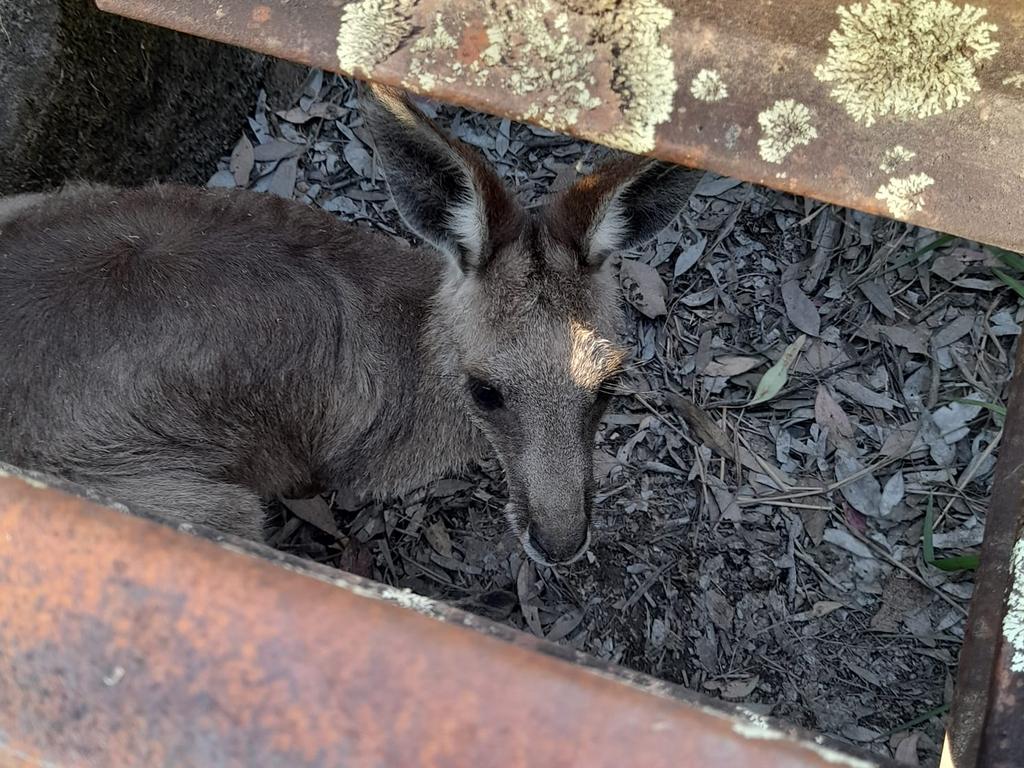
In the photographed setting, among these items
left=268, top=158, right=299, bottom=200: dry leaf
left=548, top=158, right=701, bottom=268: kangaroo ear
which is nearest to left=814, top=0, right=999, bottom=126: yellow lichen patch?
left=548, top=158, right=701, bottom=268: kangaroo ear

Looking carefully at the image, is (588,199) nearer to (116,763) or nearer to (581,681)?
(581,681)

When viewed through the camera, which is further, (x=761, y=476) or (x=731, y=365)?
(x=731, y=365)

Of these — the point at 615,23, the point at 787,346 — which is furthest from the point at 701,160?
the point at 787,346

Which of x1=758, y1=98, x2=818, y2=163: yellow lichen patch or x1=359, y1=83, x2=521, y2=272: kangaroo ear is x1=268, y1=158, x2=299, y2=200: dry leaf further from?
x1=758, y1=98, x2=818, y2=163: yellow lichen patch

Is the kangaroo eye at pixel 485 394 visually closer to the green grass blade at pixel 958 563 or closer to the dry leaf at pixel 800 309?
the dry leaf at pixel 800 309

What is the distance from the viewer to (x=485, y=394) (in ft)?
10.8

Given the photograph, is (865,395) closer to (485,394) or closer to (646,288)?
(646,288)

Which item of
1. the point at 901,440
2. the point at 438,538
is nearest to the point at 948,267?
the point at 901,440

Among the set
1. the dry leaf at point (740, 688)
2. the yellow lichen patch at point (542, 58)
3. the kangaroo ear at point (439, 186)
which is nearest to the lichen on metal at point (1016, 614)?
the yellow lichen patch at point (542, 58)

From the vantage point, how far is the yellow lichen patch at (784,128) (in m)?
1.77

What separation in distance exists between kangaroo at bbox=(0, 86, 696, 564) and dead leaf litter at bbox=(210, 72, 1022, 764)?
0.83m

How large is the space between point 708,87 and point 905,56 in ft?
1.28

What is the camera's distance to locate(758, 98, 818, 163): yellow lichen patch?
5.81 ft

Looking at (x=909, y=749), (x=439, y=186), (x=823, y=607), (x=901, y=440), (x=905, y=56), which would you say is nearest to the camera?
(x=905, y=56)
